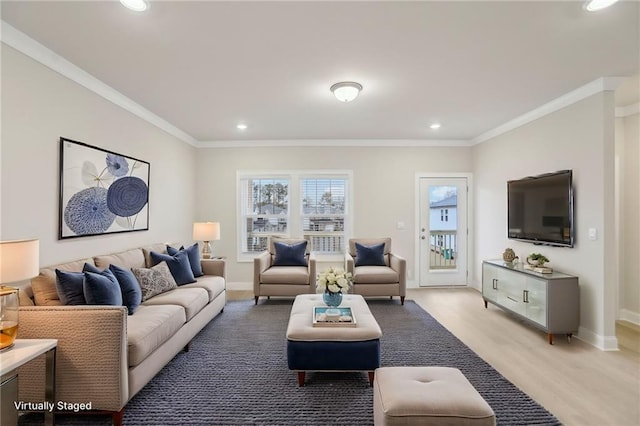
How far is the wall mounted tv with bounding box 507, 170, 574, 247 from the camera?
3.56 m

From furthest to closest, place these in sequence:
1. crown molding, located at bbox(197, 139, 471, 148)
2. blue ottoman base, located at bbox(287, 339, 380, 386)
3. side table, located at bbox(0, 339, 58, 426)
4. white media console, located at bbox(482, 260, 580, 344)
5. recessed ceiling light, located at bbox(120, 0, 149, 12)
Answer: crown molding, located at bbox(197, 139, 471, 148), white media console, located at bbox(482, 260, 580, 344), blue ottoman base, located at bbox(287, 339, 380, 386), recessed ceiling light, located at bbox(120, 0, 149, 12), side table, located at bbox(0, 339, 58, 426)

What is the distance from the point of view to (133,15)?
7.07 ft

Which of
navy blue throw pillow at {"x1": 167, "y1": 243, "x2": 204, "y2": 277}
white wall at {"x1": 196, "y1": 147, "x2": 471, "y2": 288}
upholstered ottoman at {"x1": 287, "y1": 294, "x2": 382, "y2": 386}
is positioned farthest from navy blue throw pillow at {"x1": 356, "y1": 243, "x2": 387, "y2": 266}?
upholstered ottoman at {"x1": 287, "y1": 294, "x2": 382, "y2": 386}

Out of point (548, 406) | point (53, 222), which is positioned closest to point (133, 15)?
point (53, 222)

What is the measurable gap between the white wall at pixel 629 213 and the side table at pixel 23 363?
570 cm

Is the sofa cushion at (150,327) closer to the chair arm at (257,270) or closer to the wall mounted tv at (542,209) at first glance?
the chair arm at (257,270)

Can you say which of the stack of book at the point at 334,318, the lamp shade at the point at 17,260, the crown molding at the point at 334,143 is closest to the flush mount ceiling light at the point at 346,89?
the stack of book at the point at 334,318

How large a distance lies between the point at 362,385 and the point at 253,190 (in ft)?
13.6

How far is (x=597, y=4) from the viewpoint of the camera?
203 centimetres

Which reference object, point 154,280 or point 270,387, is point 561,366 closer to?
point 270,387

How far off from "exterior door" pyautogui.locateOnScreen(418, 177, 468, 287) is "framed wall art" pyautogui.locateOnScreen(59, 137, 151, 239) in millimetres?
4408

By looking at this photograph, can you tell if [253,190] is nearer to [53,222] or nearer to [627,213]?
[53,222]

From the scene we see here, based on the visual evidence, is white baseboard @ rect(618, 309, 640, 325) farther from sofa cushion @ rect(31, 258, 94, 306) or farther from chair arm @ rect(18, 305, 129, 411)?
sofa cushion @ rect(31, 258, 94, 306)

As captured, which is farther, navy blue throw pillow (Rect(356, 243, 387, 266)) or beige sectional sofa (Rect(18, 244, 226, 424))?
navy blue throw pillow (Rect(356, 243, 387, 266))
